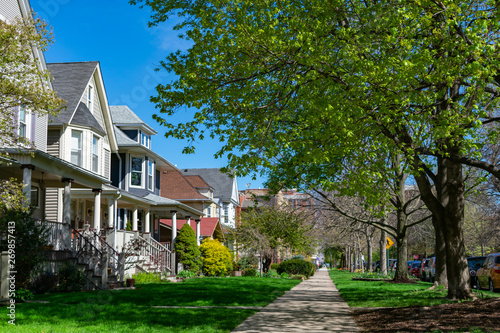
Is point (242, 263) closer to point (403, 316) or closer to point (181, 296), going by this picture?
point (181, 296)

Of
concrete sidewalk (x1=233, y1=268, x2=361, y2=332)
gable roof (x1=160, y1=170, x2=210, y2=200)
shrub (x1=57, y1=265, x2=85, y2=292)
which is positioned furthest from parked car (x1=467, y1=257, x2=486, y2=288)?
gable roof (x1=160, y1=170, x2=210, y2=200)

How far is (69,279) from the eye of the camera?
632 inches

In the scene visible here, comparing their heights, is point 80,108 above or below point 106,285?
above

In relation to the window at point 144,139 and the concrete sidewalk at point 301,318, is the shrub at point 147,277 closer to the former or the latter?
the concrete sidewalk at point 301,318

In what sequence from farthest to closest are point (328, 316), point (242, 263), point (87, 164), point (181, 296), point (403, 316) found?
point (242, 263) → point (87, 164) → point (181, 296) → point (328, 316) → point (403, 316)

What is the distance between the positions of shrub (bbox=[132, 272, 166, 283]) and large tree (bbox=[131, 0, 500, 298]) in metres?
11.4

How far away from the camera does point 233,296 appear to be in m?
15.4

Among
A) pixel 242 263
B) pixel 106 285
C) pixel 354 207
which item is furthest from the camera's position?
pixel 242 263

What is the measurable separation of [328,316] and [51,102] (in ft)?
30.4

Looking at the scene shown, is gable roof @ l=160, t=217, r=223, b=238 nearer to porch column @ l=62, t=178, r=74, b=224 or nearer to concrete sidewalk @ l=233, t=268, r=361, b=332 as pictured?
porch column @ l=62, t=178, r=74, b=224

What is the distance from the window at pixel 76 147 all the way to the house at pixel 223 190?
1402 inches

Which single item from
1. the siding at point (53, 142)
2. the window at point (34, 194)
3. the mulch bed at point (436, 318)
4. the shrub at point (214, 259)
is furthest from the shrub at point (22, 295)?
the shrub at point (214, 259)

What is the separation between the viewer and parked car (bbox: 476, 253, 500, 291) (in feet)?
62.0

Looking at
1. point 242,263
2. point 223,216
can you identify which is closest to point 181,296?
point 242,263
